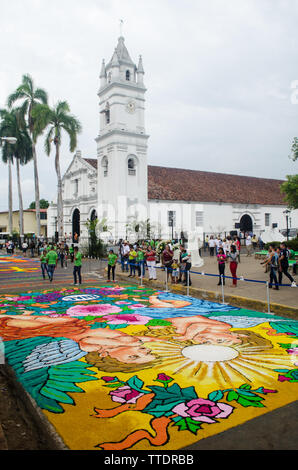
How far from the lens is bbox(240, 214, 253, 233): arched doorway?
42.6 m

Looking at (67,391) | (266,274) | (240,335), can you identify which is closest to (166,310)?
(240,335)

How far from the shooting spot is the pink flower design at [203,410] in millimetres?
3811

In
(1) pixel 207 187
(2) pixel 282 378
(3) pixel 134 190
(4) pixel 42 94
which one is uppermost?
(4) pixel 42 94

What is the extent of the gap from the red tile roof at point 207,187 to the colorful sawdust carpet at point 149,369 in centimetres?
2762

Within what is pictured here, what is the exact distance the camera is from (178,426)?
3.64m

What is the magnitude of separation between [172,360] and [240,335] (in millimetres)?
1975

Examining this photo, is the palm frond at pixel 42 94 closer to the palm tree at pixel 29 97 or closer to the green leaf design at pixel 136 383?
the palm tree at pixel 29 97

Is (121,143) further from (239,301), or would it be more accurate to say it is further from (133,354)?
(133,354)

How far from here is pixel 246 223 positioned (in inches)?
1688

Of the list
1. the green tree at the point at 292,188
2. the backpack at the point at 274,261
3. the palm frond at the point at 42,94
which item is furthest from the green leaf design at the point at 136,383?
the palm frond at the point at 42,94

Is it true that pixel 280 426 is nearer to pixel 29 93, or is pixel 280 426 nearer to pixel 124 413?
pixel 124 413

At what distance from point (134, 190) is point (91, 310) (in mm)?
25411

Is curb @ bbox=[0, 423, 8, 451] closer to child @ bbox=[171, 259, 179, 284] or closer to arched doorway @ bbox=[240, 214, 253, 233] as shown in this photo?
child @ bbox=[171, 259, 179, 284]

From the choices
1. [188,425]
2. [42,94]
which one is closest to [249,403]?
[188,425]
